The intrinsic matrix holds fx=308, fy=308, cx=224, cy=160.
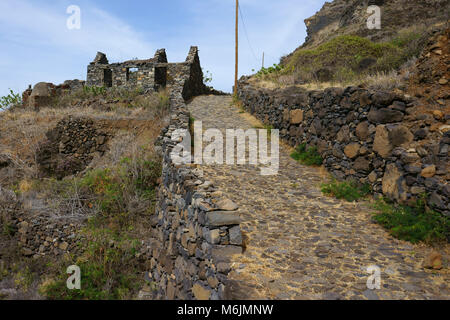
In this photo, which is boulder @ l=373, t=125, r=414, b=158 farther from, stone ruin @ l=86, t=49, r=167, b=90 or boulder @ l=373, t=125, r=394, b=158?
stone ruin @ l=86, t=49, r=167, b=90

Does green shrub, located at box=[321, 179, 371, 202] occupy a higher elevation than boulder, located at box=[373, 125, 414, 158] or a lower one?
lower

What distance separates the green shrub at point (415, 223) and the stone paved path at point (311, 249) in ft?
0.54

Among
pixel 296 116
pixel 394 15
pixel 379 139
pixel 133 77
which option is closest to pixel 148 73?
pixel 133 77

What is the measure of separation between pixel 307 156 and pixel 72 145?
10357 mm

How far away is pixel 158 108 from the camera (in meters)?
15.2

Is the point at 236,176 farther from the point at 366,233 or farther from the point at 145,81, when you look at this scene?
the point at 145,81

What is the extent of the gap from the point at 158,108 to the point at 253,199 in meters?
9.86

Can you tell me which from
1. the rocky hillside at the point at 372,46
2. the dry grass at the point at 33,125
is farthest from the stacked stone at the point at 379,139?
the dry grass at the point at 33,125

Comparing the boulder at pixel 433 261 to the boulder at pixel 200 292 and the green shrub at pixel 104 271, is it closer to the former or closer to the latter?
the boulder at pixel 200 292

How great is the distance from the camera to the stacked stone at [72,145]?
Result: 43.0 feet

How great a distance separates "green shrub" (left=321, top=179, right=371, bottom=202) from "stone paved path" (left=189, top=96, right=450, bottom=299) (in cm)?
22

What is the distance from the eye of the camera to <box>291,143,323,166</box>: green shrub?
8961 mm

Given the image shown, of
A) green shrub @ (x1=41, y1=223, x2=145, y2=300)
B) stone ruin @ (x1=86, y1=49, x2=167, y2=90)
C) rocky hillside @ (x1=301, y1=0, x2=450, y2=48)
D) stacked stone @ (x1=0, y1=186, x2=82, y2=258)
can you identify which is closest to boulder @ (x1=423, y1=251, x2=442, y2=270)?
green shrub @ (x1=41, y1=223, x2=145, y2=300)
